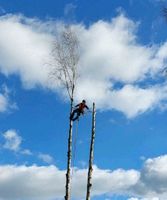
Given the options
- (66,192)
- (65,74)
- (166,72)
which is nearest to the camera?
(166,72)

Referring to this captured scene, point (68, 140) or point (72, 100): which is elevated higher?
point (72, 100)

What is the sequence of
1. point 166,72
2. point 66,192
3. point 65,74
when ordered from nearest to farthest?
1. point 166,72
2. point 66,192
3. point 65,74

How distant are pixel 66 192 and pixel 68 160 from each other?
1.95 m

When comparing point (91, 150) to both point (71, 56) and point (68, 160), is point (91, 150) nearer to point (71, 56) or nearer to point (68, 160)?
point (68, 160)

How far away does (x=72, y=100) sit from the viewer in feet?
94.7

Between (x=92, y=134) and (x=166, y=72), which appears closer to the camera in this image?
(x=166, y=72)

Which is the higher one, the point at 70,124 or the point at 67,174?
the point at 70,124

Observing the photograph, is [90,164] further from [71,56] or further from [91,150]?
[71,56]

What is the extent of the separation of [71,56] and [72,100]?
10.1 feet

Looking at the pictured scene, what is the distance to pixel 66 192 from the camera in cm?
2739

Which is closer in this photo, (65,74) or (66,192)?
(66,192)

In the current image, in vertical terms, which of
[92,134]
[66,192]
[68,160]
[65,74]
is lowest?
[66,192]

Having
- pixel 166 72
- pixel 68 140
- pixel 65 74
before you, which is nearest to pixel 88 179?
pixel 68 140

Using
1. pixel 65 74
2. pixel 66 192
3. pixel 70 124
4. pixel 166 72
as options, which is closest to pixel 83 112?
pixel 70 124
